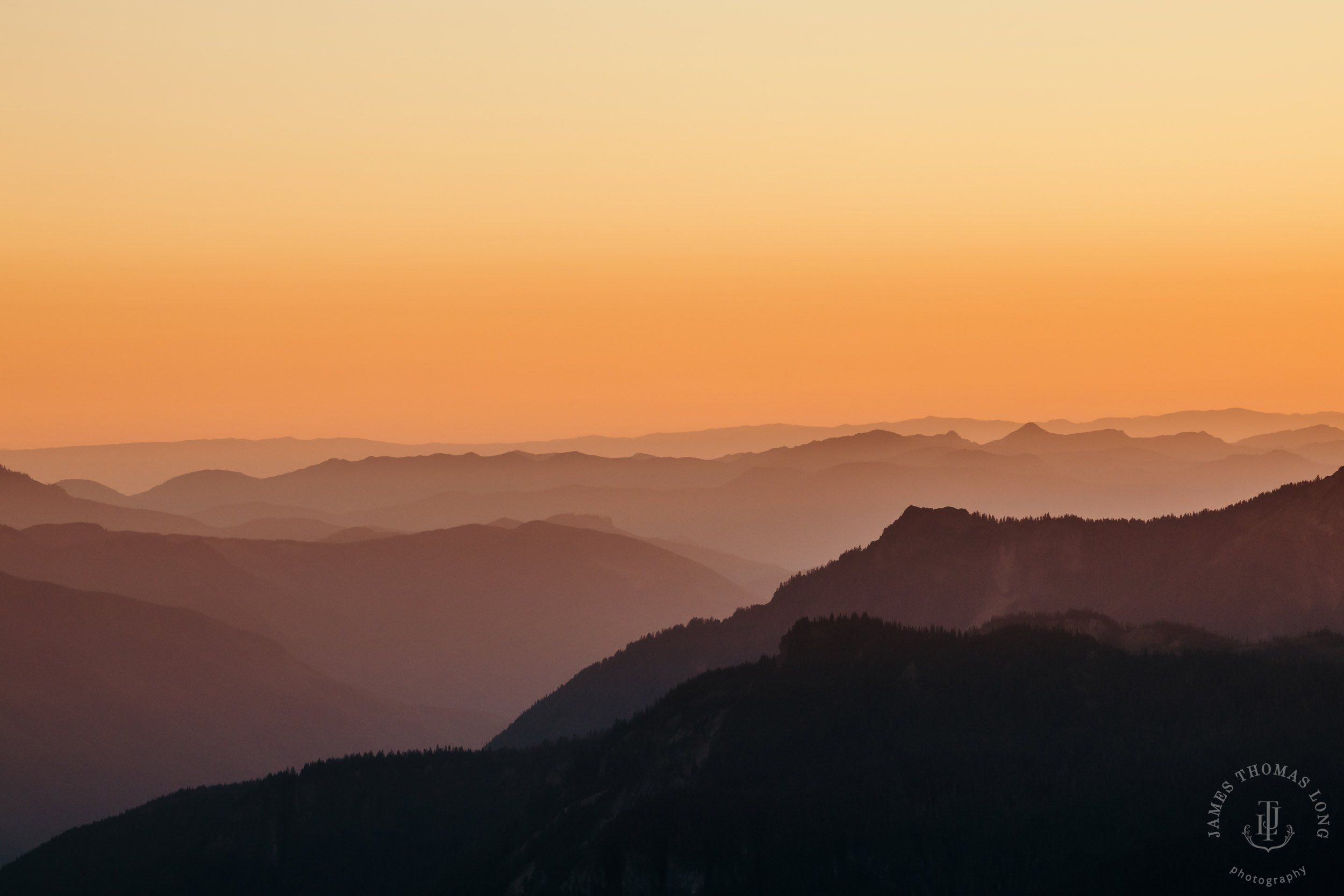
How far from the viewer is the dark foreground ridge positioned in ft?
464

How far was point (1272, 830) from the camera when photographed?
129 m

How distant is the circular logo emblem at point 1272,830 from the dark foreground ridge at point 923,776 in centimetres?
41

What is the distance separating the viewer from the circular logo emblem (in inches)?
4786

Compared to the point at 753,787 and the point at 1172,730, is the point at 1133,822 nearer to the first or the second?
the point at 1172,730

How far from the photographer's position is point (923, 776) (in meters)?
161

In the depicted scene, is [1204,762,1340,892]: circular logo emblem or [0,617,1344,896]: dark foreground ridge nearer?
[1204,762,1340,892]: circular logo emblem

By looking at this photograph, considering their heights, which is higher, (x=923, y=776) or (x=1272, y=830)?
(x=923, y=776)

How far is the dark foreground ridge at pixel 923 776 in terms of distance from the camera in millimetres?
141500

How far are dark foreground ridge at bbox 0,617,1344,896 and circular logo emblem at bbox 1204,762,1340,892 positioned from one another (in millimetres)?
412

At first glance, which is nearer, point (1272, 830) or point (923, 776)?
point (1272, 830)

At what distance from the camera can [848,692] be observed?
179m

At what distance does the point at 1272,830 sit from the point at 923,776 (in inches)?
1571

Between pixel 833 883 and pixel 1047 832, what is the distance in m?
20.7

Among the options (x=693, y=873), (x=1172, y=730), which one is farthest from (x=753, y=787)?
(x=1172, y=730)
